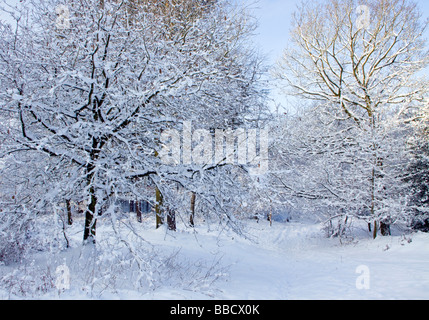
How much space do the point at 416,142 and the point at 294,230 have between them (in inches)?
459

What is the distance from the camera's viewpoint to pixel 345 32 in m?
12.1

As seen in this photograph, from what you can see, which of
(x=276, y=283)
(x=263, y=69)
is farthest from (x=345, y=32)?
(x=276, y=283)

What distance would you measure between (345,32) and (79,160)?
12.5 metres

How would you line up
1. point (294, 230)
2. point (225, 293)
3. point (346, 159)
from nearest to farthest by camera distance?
point (225, 293) < point (346, 159) < point (294, 230)

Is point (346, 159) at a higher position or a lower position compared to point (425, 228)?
higher

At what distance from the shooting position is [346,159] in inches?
475

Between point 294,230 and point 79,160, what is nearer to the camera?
point 79,160
